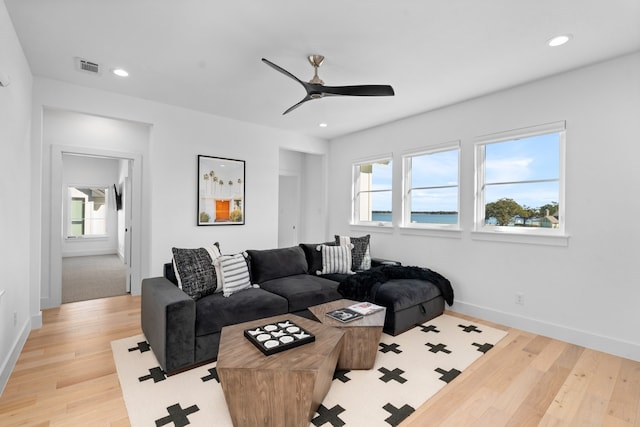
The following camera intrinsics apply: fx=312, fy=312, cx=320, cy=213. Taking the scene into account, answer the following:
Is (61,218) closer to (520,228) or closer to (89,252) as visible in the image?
(89,252)

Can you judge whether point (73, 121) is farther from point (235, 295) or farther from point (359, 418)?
point (359, 418)

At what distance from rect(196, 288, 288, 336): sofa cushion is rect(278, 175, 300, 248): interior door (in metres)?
3.70

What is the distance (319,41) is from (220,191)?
2794mm

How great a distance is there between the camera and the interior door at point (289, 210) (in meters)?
6.87

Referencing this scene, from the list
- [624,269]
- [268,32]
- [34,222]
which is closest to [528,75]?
[624,269]

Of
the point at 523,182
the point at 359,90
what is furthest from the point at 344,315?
the point at 523,182

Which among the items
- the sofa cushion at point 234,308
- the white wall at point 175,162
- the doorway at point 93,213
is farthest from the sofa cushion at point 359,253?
the doorway at point 93,213

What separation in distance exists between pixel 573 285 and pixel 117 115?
5.41 m

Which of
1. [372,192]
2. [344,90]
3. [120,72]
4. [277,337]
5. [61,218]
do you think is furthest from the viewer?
[372,192]

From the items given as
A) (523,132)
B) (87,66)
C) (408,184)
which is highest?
(87,66)

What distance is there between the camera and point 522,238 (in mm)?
3441

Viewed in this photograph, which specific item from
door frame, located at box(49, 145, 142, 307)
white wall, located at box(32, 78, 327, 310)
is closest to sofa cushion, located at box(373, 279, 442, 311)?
white wall, located at box(32, 78, 327, 310)

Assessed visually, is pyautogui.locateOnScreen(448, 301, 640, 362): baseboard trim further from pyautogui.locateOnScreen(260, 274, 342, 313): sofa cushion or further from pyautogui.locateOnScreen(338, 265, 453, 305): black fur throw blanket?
pyautogui.locateOnScreen(260, 274, 342, 313): sofa cushion

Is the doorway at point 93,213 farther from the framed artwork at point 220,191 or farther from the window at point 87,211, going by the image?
the framed artwork at point 220,191
